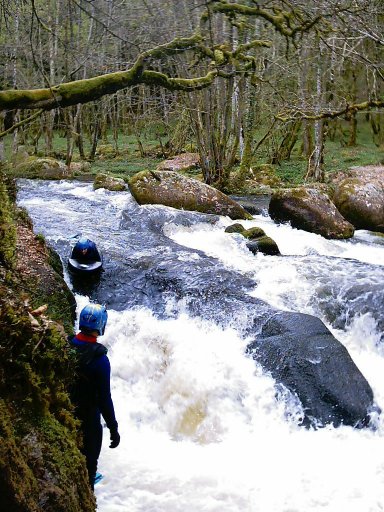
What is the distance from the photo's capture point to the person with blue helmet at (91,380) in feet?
11.8

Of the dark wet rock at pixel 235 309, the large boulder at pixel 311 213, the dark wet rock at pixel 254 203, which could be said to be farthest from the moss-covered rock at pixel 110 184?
the large boulder at pixel 311 213

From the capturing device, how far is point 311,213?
36.5 ft

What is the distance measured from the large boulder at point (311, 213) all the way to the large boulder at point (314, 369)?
4990 mm

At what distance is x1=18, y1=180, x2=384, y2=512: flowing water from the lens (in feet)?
14.1

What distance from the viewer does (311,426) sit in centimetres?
527

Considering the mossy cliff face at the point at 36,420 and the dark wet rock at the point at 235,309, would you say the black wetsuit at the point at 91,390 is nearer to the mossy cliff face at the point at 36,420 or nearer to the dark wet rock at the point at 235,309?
the mossy cliff face at the point at 36,420

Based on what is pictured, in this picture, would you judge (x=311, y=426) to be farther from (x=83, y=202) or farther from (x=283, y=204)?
(x=83, y=202)

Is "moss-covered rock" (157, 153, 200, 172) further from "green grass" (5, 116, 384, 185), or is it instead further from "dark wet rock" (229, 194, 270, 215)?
"dark wet rock" (229, 194, 270, 215)

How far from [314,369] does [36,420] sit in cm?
341

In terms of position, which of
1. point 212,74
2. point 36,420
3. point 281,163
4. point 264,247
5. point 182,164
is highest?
point 212,74

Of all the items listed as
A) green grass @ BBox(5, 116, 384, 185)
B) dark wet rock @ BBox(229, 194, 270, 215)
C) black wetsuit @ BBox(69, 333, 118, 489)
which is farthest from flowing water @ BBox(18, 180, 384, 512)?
green grass @ BBox(5, 116, 384, 185)

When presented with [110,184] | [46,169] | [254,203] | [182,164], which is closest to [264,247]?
Answer: [254,203]

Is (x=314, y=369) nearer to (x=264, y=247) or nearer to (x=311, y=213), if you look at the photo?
(x=264, y=247)

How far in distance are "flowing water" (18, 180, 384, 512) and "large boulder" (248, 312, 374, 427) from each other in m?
0.13
